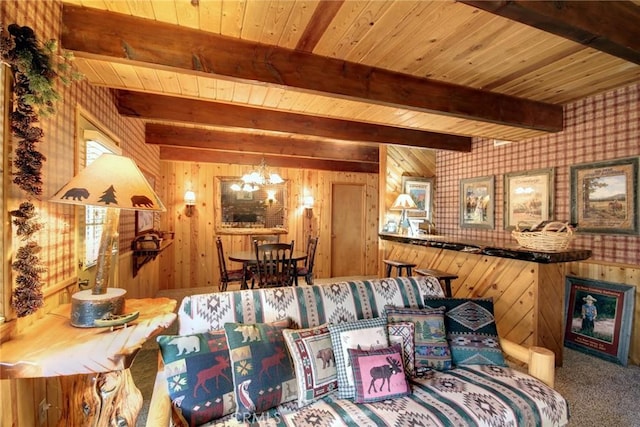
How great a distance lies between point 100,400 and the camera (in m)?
1.30

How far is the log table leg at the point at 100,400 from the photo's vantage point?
1297mm

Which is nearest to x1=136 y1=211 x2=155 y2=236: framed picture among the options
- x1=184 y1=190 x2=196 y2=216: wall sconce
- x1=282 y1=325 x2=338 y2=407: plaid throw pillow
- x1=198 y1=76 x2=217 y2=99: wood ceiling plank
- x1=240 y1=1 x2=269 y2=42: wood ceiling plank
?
x1=184 y1=190 x2=196 y2=216: wall sconce

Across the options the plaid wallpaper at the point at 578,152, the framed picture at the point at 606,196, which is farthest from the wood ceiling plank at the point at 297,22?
the plaid wallpaper at the point at 578,152

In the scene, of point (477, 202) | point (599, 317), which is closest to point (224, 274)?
point (477, 202)

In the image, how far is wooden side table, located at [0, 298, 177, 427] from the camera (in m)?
1.09

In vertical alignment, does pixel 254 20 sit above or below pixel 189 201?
above

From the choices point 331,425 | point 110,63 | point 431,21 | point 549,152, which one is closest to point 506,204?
point 549,152

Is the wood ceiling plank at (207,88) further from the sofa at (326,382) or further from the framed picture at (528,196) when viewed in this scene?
the framed picture at (528,196)

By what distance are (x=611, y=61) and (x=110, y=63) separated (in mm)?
3658

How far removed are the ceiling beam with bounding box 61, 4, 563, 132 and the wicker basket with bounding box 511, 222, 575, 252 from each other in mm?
1103

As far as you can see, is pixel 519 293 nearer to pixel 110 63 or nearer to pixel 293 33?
pixel 293 33

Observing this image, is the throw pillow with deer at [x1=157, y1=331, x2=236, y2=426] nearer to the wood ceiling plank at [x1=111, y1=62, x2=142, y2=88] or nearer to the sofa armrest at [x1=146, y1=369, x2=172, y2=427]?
the sofa armrest at [x1=146, y1=369, x2=172, y2=427]

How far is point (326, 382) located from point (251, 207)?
14.8 ft

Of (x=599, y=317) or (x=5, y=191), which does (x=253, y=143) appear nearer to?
(x=5, y=191)
